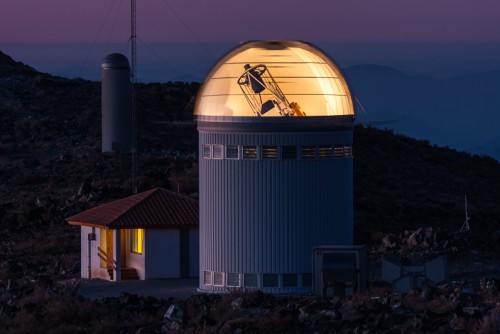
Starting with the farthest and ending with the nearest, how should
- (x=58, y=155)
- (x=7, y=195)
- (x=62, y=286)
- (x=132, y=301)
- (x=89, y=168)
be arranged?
(x=58, y=155)
(x=89, y=168)
(x=7, y=195)
(x=62, y=286)
(x=132, y=301)

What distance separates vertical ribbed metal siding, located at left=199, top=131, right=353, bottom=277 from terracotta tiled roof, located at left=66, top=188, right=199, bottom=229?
7.38 feet

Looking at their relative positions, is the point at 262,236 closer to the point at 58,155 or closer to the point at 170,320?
the point at 170,320

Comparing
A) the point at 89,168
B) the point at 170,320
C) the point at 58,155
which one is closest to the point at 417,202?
the point at 89,168

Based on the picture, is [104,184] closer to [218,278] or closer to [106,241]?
[106,241]

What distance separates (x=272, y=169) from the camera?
2295 centimetres

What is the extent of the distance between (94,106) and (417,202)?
24.1m

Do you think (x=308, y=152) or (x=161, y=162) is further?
(x=161, y=162)

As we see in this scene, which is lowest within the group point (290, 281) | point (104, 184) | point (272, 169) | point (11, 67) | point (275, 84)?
point (290, 281)

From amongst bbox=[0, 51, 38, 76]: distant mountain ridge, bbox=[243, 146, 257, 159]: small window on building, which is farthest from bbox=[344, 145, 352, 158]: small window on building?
bbox=[0, 51, 38, 76]: distant mountain ridge

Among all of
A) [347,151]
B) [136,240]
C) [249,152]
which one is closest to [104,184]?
[136,240]

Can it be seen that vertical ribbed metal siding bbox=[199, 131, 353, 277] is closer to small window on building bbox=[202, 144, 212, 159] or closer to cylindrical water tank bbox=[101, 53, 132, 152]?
small window on building bbox=[202, 144, 212, 159]

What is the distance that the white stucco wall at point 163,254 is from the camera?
84.0 ft

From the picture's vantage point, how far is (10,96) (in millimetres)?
63875

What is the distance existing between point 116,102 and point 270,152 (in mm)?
25808
